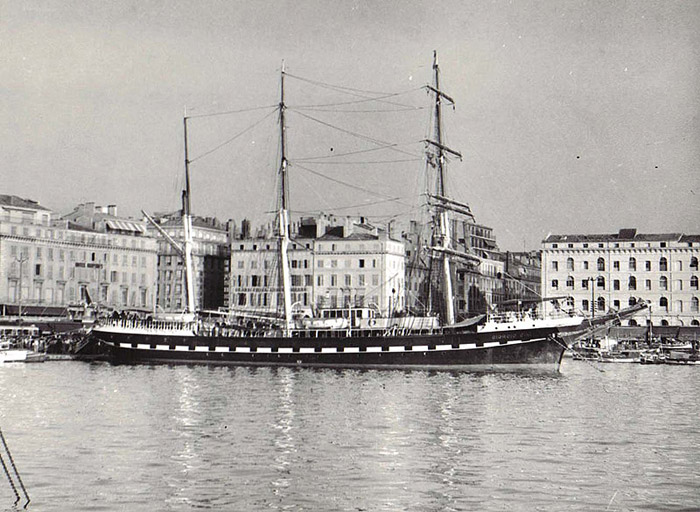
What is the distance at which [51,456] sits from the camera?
22.2 metres

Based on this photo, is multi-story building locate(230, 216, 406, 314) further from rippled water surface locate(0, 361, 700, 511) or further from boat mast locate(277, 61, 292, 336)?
rippled water surface locate(0, 361, 700, 511)

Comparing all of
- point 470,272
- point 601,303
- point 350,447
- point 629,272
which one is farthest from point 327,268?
point 350,447

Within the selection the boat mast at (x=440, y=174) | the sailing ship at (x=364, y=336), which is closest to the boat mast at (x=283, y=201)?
the sailing ship at (x=364, y=336)

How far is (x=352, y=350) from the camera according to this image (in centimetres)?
5816

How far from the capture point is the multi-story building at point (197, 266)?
4240 inches

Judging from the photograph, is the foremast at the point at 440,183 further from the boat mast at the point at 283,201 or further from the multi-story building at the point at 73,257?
the multi-story building at the point at 73,257

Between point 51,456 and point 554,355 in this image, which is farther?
point 554,355

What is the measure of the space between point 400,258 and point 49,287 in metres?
33.1

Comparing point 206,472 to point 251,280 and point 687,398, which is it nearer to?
point 687,398

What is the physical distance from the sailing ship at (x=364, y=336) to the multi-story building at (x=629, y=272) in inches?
1329

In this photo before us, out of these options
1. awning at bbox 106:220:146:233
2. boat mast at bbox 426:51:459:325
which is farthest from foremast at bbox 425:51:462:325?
awning at bbox 106:220:146:233

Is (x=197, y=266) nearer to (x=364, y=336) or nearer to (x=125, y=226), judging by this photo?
(x=125, y=226)

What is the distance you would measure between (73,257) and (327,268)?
78.6 feet

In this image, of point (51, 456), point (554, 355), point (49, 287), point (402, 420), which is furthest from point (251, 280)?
point (51, 456)
